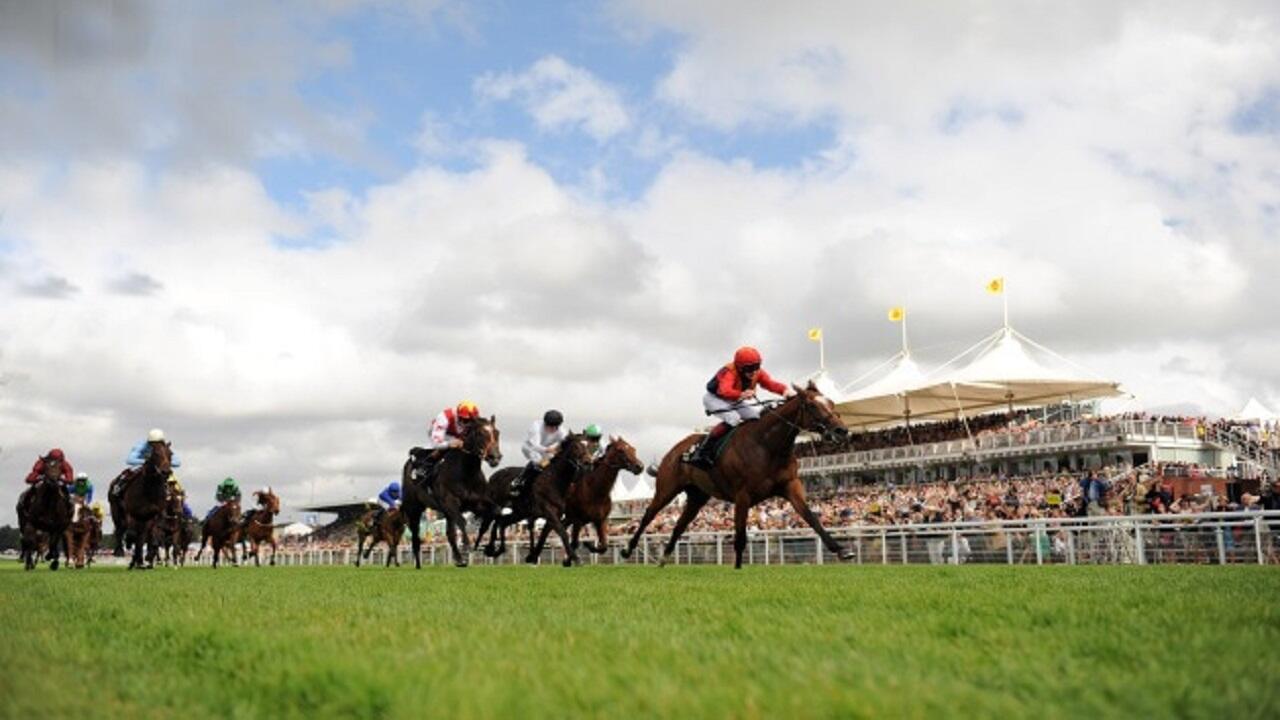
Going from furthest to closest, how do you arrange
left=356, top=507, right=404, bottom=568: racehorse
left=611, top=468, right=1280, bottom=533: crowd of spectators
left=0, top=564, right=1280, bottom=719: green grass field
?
left=356, top=507, right=404, bottom=568: racehorse
left=611, top=468, right=1280, bottom=533: crowd of spectators
left=0, top=564, right=1280, bottom=719: green grass field

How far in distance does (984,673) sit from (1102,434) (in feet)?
131

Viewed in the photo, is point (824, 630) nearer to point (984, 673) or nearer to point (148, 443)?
point (984, 673)

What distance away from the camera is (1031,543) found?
19.2 m

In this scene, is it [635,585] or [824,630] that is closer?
[824,630]

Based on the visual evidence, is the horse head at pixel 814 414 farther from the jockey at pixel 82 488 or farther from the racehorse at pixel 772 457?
the jockey at pixel 82 488

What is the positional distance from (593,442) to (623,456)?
22.2 inches

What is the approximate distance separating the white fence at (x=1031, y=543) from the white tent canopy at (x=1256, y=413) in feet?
97.4

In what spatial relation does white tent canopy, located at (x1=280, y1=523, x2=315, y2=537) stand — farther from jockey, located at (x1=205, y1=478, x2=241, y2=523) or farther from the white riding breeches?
the white riding breeches

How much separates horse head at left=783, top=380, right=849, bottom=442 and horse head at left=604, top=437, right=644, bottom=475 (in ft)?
14.1

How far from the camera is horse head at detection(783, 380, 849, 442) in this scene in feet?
41.5

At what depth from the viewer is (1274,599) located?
5906 millimetres

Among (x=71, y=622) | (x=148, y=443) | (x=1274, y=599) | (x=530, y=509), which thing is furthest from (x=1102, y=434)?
(x=71, y=622)

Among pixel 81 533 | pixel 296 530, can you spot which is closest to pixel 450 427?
pixel 81 533

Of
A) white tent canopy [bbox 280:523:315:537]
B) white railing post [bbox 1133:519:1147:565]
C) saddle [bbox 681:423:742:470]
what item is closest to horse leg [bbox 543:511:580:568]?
saddle [bbox 681:423:742:470]
